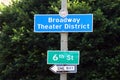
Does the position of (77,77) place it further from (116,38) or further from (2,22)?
(2,22)

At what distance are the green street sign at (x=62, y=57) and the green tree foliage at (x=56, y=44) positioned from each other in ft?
13.0

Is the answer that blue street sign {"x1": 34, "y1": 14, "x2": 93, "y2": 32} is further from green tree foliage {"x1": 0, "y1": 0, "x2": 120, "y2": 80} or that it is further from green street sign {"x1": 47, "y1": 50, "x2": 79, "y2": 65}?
green tree foliage {"x1": 0, "y1": 0, "x2": 120, "y2": 80}

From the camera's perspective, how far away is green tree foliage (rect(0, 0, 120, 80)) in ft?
40.5

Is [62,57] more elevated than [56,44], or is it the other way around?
[56,44]

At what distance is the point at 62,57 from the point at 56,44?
467 cm

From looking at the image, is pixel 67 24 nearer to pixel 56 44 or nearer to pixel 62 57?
pixel 62 57

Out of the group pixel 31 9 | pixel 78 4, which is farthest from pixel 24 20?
pixel 78 4

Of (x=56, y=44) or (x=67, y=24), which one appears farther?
(x=56, y=44)

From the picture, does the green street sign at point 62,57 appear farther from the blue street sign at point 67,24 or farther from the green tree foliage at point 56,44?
the green tree foliage at point 56,44

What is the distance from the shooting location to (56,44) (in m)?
12.8

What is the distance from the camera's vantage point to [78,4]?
12.7 meters

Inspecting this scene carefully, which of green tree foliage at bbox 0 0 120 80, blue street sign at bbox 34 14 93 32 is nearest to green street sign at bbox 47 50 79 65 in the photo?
blue street sign at bbox 34 14 93 32

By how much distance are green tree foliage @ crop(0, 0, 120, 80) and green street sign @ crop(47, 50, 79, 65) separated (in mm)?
3963

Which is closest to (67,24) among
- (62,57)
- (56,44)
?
(62,57)
